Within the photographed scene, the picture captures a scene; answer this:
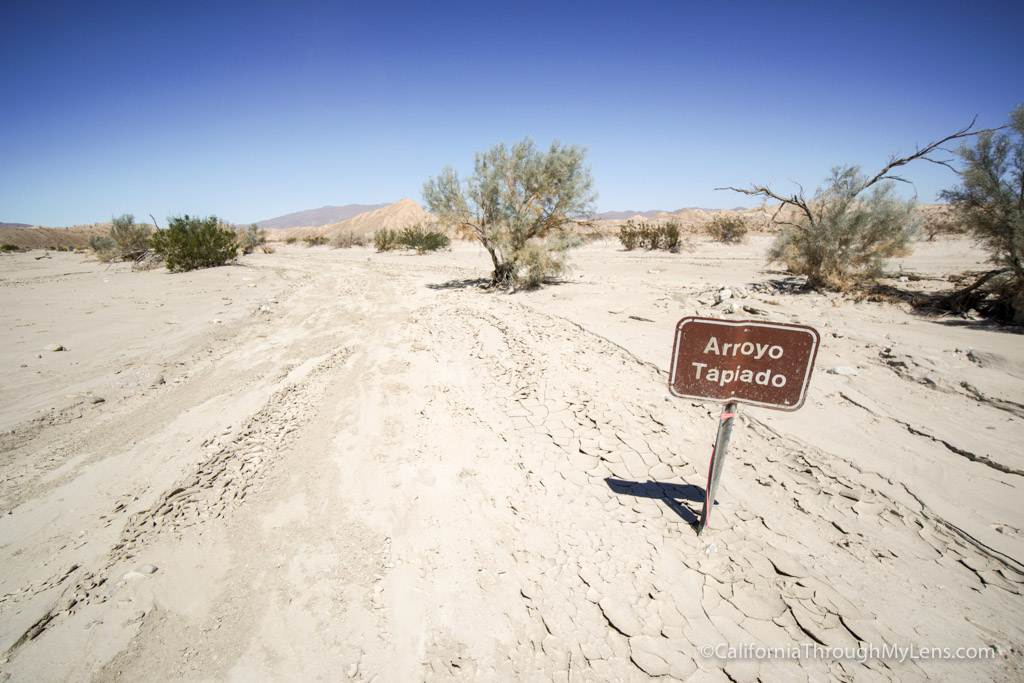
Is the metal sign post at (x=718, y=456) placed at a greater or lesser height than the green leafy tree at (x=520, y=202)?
lesser

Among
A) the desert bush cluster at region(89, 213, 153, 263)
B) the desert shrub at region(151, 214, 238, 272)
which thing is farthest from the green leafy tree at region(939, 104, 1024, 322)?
the desert bush cluster at region(89, 213, 153, 263)

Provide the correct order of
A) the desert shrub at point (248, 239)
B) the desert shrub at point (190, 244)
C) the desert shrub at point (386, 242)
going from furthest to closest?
the desert shrub at point (386, 242) → the desert shrub at point (248, 239) → the desert shrub at point (190, 244)

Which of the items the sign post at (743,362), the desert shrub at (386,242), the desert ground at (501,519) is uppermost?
the desert shrub at (386,242)

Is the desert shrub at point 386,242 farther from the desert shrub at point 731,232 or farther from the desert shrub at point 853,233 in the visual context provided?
the desert shrub at point 853,233

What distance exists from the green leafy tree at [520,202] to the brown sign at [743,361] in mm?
9729

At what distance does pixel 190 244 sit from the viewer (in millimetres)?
18234

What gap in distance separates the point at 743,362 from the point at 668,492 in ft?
4.73

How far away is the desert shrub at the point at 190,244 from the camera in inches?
707

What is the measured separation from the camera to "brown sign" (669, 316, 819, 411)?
2027 mm

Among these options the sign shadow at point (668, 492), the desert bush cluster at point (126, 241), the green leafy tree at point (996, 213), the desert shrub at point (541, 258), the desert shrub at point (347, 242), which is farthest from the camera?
the desert shrub at point (347, 242)

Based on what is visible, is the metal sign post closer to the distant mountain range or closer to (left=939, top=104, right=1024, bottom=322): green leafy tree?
(left=939, top=104, right=1024, bottom=322): green leafy tree

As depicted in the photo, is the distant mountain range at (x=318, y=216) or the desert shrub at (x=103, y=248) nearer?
the desert shrub at (x=103, y=248)

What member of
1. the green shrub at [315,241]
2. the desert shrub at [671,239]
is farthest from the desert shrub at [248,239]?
the desert shrub at [671,239]

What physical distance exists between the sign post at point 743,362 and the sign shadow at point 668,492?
41.4 inches
